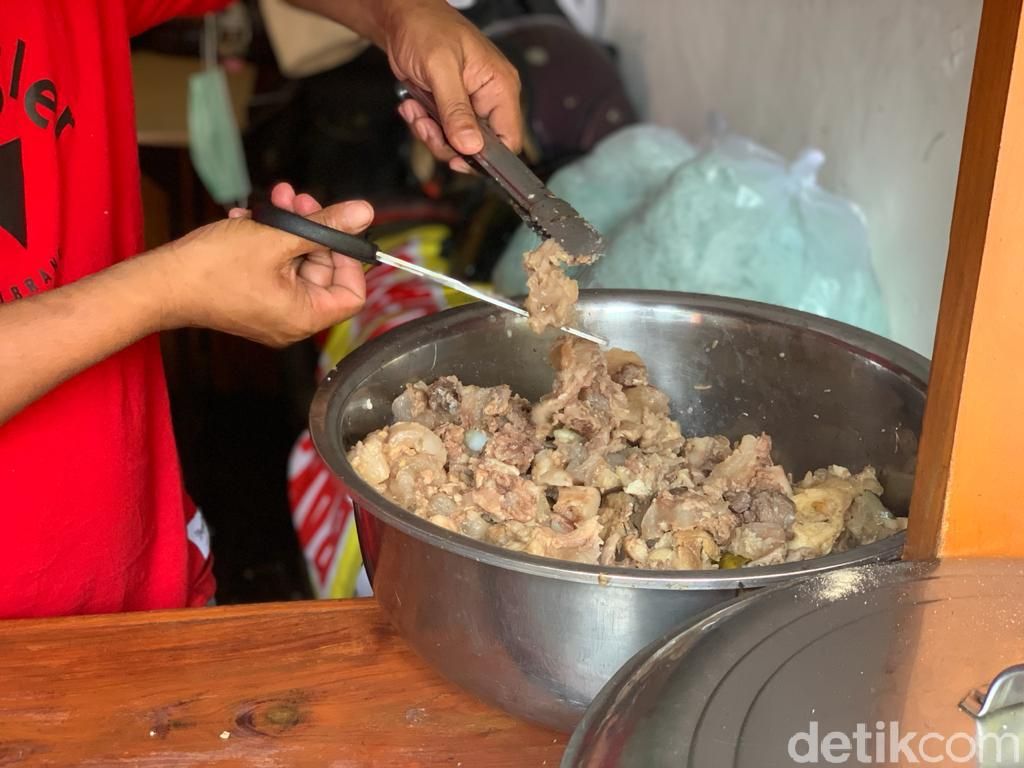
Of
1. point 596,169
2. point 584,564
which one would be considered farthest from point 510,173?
point 596,169

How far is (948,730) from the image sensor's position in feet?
2.25

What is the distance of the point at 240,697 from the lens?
1162 millimetres

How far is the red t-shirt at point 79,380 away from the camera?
1400 mm

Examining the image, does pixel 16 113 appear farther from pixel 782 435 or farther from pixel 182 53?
pixel 182 53

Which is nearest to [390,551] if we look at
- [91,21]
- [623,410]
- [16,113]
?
[623,410]

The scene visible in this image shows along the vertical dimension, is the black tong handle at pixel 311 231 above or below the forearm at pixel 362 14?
below

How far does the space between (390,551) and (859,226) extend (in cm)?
133

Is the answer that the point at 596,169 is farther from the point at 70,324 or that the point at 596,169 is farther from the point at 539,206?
the point at 70,324

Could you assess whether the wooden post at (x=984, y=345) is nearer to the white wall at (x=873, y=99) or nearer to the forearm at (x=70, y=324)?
the forearm at (x=70, y=324)

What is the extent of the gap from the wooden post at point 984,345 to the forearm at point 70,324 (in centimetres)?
81

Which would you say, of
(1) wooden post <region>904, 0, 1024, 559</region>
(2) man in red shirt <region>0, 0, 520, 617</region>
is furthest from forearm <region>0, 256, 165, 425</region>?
(1) wooden post <region>904, 0, 1024, 559</region>

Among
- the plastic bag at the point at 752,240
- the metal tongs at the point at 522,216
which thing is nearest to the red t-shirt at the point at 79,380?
the metal tongs at the point at 522,216

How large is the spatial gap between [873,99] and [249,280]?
52.0 inches

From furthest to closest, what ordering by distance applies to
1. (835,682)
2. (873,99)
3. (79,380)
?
(873,99) → (79,380) → (835,682)
